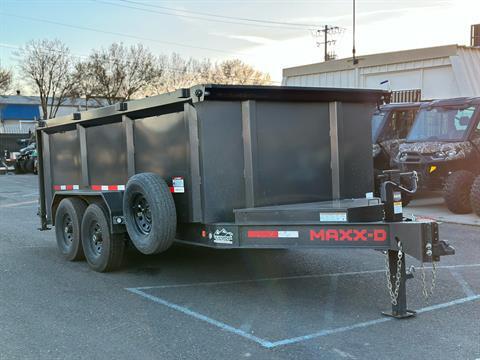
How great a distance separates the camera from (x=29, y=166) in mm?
30328

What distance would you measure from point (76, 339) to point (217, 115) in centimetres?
245

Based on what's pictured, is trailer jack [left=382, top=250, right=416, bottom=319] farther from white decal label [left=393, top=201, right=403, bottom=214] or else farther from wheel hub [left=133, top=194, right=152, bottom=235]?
wheel hub [left=133, top=194, right=152, bottom=235]

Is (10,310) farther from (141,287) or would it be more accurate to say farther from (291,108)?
(291,108)

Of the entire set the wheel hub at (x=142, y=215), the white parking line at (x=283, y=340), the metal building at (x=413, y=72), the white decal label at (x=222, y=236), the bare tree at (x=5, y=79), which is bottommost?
the white parking line at (x=283, y=340)

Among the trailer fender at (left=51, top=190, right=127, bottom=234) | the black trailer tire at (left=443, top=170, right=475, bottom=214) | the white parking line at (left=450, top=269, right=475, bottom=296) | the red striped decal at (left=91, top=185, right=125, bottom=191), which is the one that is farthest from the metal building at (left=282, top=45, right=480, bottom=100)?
the trailer fender at (left=51, top=190, right=127, bottom=234)

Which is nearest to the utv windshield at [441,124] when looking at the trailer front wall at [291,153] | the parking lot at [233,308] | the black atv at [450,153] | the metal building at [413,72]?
the black atv at [450,153]

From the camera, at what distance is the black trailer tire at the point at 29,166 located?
29953 mm

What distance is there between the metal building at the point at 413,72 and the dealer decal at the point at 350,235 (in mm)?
14966

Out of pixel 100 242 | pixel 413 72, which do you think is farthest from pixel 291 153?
pixel 413 72

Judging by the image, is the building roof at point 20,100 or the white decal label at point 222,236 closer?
the white decal label at point 222,236

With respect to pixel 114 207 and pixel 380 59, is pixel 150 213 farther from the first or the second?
pixel 380 59

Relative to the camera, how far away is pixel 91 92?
44719mm

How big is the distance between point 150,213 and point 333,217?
6.69ft

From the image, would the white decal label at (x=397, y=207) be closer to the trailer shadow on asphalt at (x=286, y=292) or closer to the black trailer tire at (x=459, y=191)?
the trailer shadow on asphalt at (x=286, y=292)
